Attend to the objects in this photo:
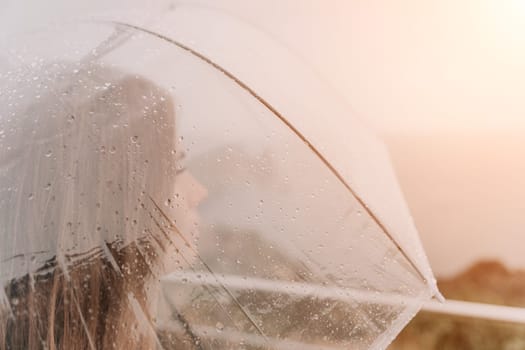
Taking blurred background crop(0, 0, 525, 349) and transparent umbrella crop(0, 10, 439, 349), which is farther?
blurred background crop(0, 0, 525, 349)

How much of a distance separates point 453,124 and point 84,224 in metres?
0.78

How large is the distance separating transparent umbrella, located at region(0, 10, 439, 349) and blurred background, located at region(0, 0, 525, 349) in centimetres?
32

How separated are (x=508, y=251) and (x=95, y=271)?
76cm

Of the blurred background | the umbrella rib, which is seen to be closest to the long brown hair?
the umbrella rib

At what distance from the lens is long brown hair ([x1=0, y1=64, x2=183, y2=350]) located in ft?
1.77

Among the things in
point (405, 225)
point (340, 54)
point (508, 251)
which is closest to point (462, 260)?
point (508, 251)

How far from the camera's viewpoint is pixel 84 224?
0.54 meters

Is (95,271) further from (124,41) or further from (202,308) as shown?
(124,41)

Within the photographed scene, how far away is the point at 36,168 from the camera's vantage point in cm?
55

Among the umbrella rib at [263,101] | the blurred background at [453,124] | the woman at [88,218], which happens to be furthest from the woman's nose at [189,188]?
the blurred background at [453,124]

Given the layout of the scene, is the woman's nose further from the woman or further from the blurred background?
the blurred background

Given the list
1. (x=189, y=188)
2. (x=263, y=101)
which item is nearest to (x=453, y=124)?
(x=263, y=101)

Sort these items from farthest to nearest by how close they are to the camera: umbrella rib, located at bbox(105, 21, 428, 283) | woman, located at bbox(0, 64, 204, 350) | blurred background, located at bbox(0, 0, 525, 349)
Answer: blurred background, located at bbox(0, 0, 525, 349) < umbrella rib, located at bbox(105, 21, 428, 283) < woman, located at bbox(0, 64, 204, 350)

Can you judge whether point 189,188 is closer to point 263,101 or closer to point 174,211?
point 174,211
